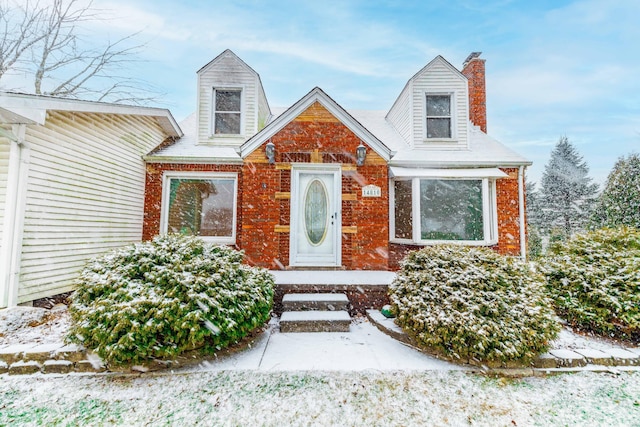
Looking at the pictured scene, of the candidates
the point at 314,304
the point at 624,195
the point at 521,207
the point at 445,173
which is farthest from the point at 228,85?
the point at 624,195

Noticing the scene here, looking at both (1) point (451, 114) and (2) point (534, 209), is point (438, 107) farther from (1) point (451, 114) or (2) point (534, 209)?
(2) point (534, 209)

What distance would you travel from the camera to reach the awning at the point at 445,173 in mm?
6938

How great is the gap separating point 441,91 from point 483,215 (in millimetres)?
3695

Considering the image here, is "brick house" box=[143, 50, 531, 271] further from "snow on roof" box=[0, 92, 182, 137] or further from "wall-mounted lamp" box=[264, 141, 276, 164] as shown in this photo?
"snow on roof" box=[0, 92, 182, 137]

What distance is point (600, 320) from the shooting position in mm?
4031

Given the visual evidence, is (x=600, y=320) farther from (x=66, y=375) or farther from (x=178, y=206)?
(x=178, y=206)

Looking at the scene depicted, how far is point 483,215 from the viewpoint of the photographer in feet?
23.9

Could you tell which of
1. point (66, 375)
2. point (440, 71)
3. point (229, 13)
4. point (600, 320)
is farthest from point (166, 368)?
point (229, 13)

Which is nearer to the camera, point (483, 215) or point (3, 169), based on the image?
point (3, 169)

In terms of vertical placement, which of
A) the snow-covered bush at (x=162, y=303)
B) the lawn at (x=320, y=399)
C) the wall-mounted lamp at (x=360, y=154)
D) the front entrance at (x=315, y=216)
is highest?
the wall-mounted lamp at (x=360, y=154)

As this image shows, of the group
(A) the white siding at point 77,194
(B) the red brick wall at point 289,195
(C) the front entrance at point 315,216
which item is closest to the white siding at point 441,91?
(B) the red brick wall at point 289,195

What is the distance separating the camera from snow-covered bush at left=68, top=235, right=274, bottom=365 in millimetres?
3076

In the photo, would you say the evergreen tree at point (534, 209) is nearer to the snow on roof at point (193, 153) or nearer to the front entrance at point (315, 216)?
the front entrance at point (315, 216)

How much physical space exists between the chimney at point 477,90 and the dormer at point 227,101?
6.60m
